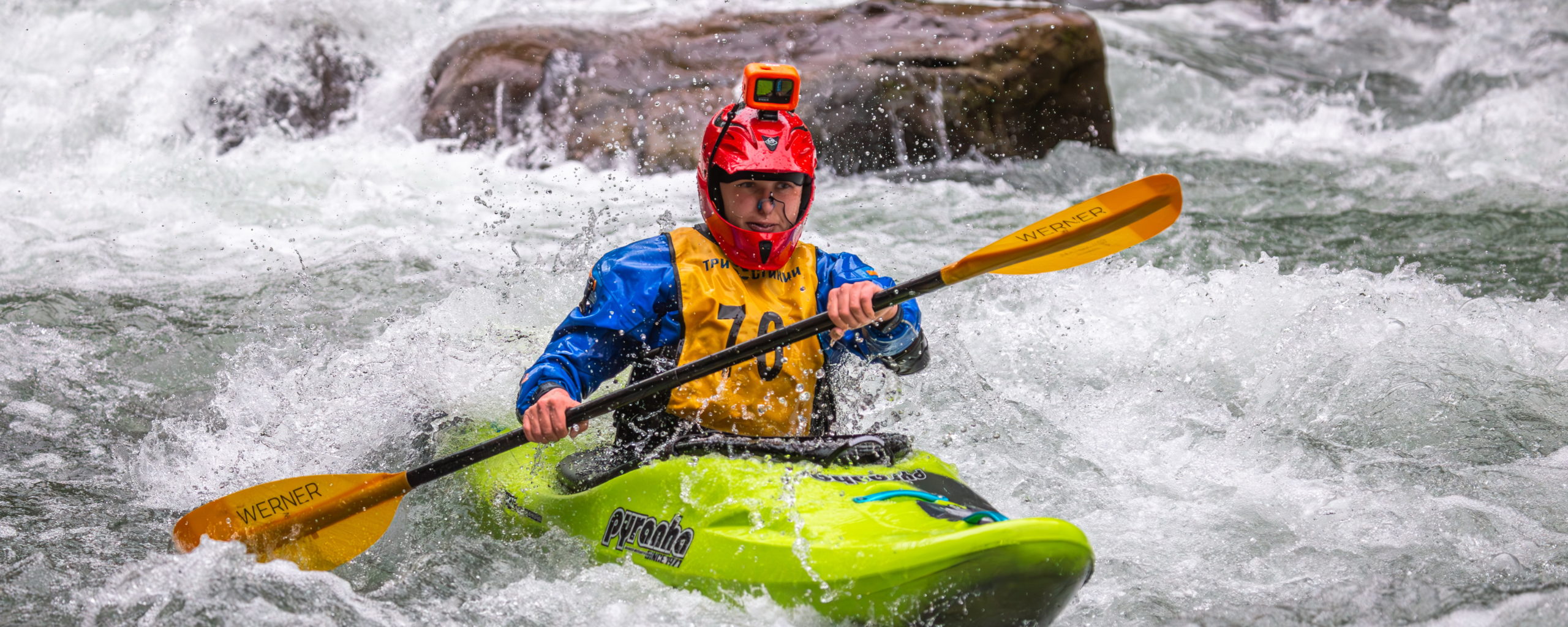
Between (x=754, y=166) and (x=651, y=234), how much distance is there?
324cm

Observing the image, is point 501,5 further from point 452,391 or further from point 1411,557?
point 1411,557

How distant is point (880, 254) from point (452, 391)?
2771mm

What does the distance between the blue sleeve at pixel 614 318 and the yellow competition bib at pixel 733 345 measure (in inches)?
2.4

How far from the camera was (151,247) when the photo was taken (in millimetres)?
6207

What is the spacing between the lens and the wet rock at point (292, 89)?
7590mm

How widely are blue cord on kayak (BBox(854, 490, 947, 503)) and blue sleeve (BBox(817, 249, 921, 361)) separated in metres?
0.44

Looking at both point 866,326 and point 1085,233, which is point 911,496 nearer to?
point 866,326

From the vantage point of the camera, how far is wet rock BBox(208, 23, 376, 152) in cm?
759

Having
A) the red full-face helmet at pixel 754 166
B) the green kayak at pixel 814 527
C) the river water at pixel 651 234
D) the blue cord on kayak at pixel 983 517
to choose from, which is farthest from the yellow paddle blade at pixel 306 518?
the blue cord on kayak at pixel 983 517

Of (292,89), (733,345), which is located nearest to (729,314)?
(733,345)

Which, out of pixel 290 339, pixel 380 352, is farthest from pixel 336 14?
pixel 380 352

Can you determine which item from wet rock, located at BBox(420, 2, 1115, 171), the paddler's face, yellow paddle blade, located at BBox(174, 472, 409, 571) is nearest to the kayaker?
the paddler's face

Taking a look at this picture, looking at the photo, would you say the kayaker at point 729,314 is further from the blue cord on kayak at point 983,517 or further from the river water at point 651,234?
the blue cord on kayak at point 983,517

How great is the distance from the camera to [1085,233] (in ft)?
9.88
